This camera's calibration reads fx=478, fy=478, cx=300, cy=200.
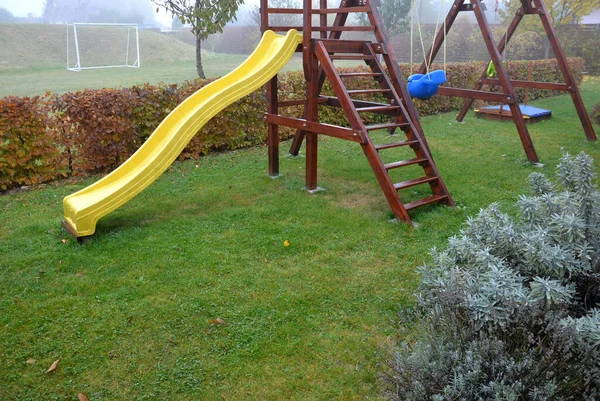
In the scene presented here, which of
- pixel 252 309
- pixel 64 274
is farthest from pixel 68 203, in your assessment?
pixel 252 309

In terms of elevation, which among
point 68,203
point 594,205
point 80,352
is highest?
point 594,205

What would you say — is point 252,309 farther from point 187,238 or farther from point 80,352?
point 187,238

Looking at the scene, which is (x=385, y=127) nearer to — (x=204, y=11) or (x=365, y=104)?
(x=365, y=104)

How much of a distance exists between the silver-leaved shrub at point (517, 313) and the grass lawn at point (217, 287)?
0.56 metres

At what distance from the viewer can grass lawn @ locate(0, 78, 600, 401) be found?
291 centimetres

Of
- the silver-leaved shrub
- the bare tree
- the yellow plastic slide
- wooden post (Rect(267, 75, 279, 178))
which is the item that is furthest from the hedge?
the silver-leaved shrub

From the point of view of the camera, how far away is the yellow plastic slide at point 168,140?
15.5 feet

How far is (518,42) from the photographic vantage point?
25.4m

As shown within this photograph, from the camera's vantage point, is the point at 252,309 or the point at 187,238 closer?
the point at 252,309

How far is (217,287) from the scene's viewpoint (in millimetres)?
3881

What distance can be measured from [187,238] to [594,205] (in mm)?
3515

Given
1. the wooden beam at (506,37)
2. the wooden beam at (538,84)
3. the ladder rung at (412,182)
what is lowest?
the ladder rung at (412,182)

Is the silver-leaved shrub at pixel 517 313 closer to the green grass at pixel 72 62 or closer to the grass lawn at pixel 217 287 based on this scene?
the grass lawn at pixel 217 287

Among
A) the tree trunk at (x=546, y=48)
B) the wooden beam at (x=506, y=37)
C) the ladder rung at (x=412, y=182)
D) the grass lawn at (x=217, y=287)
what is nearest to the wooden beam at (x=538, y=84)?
the wooden beam at (x=506, y=37)
